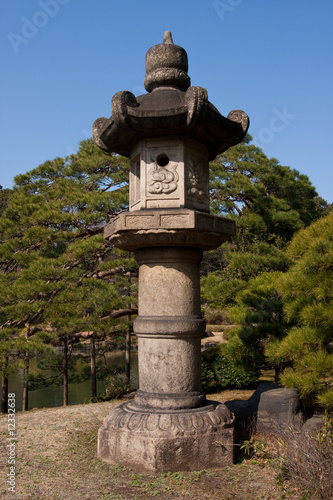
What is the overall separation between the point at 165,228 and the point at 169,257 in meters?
0.43

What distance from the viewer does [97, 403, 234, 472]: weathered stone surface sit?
391cm

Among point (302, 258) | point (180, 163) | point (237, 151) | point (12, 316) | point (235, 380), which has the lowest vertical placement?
point (235, 380)

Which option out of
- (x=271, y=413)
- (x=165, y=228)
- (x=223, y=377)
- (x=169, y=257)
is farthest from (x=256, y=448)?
(x=223, y=377)

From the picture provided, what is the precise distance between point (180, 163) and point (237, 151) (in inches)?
350

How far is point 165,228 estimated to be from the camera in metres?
4.20

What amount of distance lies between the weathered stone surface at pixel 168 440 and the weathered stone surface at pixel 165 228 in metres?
1.70

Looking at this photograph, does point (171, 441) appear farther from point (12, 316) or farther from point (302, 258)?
point (12, 316)

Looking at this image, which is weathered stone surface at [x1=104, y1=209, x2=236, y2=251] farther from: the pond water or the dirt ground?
the pond water

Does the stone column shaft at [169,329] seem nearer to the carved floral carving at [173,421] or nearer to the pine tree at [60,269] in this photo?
the carved floral carving at [173,421]

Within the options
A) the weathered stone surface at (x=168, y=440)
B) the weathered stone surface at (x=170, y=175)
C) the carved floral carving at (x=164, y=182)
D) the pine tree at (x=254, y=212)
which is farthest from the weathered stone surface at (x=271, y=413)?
the pine tree at (x=254, y=212)

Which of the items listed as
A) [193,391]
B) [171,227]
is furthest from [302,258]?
[193,391]

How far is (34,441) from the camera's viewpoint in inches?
195

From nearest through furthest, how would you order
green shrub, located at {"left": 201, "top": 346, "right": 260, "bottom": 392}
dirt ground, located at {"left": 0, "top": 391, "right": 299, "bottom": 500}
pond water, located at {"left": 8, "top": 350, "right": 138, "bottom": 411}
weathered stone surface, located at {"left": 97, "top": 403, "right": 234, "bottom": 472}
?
dirt ground, located at {"left": 0, "top": 391, "right": 299, "bottom": 500} < weathered stone surface, located at {"left": 97, "top": 403, "right": 234, "bottom": 472} < green shrub, located at {"left": 201, "top": 346, "right": 260, "bottom": 392} < pond water, located at {"left": 8, "top": 350, "right": 138, "bottom": 411}

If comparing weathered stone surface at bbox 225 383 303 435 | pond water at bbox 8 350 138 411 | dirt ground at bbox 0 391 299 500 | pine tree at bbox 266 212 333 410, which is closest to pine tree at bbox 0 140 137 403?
pond water at bbox 8 350 138 411
